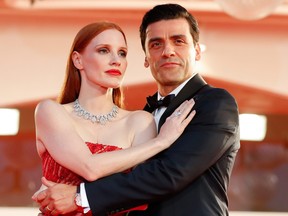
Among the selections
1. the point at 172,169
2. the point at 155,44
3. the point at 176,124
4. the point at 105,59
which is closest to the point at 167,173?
the point at 172,169

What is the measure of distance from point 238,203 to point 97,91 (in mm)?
5371

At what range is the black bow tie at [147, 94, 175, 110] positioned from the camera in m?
2.48

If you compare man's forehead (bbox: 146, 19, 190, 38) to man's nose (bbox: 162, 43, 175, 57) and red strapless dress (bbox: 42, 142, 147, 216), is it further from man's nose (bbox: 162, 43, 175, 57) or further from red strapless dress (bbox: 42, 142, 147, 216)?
red strapless dress (bbox: 42, 142, 147, 216)

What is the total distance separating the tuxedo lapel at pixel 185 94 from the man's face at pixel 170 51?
0.06 metres

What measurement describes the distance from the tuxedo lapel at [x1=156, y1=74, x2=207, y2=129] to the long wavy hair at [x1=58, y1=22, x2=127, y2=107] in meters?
0.15

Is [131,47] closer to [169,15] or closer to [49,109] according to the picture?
[169,15]

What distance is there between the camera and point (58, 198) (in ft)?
7.27

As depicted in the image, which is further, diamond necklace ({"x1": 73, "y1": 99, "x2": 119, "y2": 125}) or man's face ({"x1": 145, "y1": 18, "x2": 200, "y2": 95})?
man's face ({"x1": 145, "y1": 18, "x2": 200, "y2": 95})

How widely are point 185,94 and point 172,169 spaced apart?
12.3 inches

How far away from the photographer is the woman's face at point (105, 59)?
7.70 feet

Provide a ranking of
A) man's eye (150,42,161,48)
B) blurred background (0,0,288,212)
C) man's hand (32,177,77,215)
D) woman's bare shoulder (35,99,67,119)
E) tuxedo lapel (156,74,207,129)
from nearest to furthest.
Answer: man's hand (32,177,77,215), woman's bare shoulder (35,99,67,119), tuxedo lapel (156,74,207,129), man's eye (150,42,161,48), blurred background (0,0,288,212)

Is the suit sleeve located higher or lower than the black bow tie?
lower

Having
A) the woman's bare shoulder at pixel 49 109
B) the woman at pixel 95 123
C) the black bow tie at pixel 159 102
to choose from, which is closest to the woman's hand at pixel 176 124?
the woman at pixel 95 123

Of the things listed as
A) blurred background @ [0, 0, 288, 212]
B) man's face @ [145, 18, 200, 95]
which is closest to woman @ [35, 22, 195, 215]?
man's face @ [145, 18, 200, 95]
